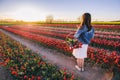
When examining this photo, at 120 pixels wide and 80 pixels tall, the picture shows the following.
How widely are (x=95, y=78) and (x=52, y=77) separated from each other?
1.40 meters

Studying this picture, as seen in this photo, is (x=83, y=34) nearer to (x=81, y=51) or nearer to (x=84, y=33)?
(x=84, y=33)

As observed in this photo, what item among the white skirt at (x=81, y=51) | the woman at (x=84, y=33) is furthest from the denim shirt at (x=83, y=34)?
the white skirt at (x=81, y=51)

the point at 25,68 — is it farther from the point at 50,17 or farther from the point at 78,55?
the point at 50,17

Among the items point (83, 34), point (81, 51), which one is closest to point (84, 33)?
point (83, 34)

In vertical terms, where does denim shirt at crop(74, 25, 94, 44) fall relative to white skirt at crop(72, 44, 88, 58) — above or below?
above

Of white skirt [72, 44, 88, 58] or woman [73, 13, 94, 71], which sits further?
white skirt [72, 44, 88, 58]

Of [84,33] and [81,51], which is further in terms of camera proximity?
[81,51]

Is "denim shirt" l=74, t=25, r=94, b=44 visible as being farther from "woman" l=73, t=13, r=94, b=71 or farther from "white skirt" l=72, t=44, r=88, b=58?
"white skirt" l=72, t=44, r=88, b=58

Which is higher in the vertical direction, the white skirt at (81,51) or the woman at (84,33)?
the woman at (84,33)

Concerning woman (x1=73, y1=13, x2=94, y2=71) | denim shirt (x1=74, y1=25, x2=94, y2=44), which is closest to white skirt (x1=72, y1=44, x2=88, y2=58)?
woman (x1=73, y1=13, x2=94, y2=71)

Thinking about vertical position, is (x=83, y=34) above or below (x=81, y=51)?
above

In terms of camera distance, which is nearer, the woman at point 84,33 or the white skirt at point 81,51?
the woman at point 84,33

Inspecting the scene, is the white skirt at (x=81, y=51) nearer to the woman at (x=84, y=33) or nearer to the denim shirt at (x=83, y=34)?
the woman at (x=84, y=33)

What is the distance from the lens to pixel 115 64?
5.43m
